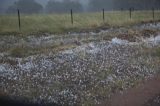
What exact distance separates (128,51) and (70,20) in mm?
25396

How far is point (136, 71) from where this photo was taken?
2233cm

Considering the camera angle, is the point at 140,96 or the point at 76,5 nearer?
the point at 140,96

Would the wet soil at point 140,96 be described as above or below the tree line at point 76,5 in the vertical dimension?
below

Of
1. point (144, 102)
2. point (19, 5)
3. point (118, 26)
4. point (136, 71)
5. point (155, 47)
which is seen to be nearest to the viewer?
point (144, 102)

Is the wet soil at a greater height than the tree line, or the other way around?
the tree line

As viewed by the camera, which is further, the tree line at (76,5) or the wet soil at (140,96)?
the tree line at (76,5)

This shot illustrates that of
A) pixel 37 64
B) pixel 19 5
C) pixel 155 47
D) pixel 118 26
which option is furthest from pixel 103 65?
pixel 19 5

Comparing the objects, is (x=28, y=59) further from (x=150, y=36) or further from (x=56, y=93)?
(x=150, y=36)

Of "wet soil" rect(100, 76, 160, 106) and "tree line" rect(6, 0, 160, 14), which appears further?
"tree line" rect(6, 0, 160, 14)

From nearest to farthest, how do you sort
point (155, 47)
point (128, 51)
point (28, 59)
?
point (28, 59), point (128, 51), point (155, 47)

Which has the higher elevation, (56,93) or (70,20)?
(70,20)

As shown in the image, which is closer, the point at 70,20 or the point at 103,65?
the point at 103,65

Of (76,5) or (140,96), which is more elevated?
(76,5)

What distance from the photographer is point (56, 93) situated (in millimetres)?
17859
